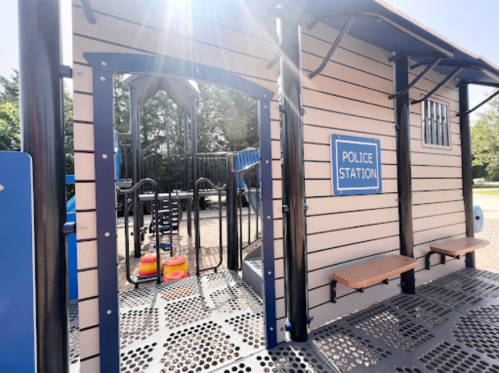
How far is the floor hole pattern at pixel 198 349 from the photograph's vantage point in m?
1.64

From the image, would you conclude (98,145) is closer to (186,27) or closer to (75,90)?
(75,90)

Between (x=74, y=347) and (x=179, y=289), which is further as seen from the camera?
(x=179, y=289)

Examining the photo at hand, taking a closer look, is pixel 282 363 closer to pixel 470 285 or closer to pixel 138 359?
pixel 138 359

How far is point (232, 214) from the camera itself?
3469 millimetres

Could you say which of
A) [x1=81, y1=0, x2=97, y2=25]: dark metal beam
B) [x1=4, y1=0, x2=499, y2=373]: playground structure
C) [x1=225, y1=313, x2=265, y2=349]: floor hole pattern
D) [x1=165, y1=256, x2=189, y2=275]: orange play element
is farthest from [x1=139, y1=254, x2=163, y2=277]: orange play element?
[x1=81, y1=0, x2=97, y2=25]: dark metal beam

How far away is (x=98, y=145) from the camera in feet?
4.44

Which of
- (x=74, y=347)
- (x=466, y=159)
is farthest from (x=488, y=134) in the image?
(x=74, y=347)

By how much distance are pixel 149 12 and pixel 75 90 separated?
803 millimetres

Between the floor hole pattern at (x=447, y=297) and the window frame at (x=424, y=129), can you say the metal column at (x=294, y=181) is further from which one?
the window frame at (x=424, y=129)

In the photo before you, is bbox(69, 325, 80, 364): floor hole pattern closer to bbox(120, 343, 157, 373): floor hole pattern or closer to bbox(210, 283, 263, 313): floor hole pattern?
bbox(120, 343, 157, 373): floor hole pattern

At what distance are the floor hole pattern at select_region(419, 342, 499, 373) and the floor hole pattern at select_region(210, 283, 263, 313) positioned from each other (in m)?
1.52

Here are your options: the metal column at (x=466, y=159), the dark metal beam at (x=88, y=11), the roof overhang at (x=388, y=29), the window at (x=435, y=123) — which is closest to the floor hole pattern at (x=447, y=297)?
the metal column at (x=466, y=159)

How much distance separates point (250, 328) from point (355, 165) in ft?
7.03

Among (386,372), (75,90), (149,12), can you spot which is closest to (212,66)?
(149,12)
